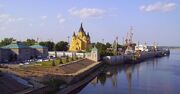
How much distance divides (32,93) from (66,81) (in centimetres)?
784

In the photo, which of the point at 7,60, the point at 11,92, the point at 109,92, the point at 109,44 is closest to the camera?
the point at 11,92

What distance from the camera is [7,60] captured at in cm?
3619

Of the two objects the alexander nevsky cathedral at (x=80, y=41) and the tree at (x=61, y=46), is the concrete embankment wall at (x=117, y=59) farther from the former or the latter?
the tree at (x=61, y=46)

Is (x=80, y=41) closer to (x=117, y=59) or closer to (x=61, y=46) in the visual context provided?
(x=61, y=46)

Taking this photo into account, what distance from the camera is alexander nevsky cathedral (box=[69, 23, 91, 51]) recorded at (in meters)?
68.1

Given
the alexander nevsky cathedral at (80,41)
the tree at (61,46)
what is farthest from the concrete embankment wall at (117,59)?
the tree at (61,46)

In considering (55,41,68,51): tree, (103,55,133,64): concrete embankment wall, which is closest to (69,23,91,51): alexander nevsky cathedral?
(55,41,68,51): tree

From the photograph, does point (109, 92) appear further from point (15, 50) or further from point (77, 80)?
point (15, 50)

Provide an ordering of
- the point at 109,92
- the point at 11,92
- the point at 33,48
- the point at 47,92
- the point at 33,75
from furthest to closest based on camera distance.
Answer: the point at 33,48 → the point at 109,92 → the point at 33,75 → the point at 47,92 → the point at 11,92

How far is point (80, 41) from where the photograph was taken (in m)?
68.1

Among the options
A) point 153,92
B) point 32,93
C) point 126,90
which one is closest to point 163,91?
point 153,92

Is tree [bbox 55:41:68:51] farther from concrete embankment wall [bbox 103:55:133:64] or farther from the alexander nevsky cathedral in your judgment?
concrete embankment wall [bbox 103:55:133:64]

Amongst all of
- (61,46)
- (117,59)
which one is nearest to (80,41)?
(61,46)

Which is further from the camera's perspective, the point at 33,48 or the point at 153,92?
the point at 33,48
